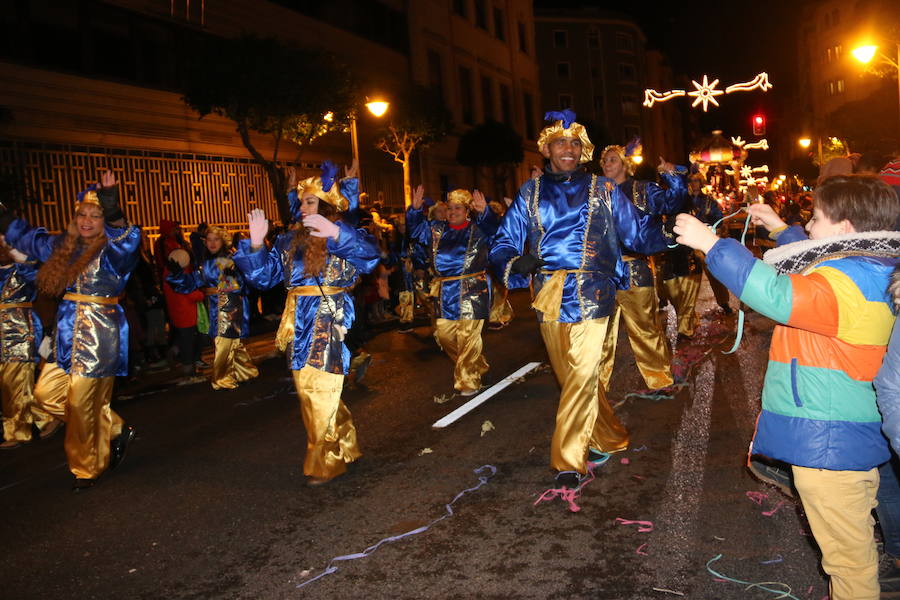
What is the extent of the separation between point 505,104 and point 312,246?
3403 centimetres

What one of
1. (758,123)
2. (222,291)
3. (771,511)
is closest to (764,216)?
(771,511)

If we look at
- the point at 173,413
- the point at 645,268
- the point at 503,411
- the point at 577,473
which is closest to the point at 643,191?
the point at 645,268

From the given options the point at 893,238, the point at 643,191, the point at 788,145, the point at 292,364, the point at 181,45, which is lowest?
the point at 292,364

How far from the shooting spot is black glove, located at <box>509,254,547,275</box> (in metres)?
4.61

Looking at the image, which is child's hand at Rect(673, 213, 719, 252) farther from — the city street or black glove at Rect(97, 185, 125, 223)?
black glove at Rect(97, 185, 125, 223)

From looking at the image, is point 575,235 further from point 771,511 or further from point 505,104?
point 505,104

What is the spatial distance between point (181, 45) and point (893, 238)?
18701 millimetres

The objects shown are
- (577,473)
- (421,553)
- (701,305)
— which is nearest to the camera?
(421,553)

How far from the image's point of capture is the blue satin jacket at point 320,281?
17.0 ft

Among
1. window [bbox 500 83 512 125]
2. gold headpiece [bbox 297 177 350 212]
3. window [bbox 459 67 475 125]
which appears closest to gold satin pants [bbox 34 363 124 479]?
gold headpiece [bbox 297 177 350 212]

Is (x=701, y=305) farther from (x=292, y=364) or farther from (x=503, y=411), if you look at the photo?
(x=292, y=364)

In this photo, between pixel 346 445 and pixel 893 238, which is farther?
pixel 346 445

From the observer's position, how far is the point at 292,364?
5.22m

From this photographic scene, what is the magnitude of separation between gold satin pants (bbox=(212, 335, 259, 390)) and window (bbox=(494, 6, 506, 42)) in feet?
102
